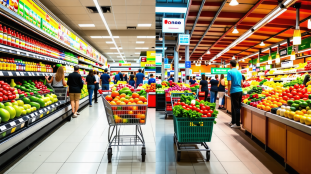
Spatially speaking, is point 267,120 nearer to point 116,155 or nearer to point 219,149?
point 219,149

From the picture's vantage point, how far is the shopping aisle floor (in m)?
2.73

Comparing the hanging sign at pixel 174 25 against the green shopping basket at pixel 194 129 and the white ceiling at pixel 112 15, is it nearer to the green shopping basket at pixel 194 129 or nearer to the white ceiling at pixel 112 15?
the white ceiling at pixel 112 15

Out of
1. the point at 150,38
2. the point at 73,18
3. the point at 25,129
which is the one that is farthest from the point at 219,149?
the point at 150,38

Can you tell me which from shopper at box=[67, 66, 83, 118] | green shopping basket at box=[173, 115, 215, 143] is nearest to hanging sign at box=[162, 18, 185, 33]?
shopper at box=[67, 66, 83, 118]

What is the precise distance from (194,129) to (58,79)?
421 cm

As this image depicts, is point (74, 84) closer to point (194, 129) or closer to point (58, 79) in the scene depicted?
point (58, 79)

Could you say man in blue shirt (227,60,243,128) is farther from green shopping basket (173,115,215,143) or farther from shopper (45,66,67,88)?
shopper (45,66,67,88)

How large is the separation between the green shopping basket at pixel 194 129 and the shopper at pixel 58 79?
3915 mm

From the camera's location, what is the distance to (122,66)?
2655 centimetres

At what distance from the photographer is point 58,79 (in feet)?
18.1

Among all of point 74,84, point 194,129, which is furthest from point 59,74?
point 194,129

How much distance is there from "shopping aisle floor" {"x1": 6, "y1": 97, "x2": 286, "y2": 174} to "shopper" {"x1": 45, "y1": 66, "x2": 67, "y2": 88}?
1.71 m

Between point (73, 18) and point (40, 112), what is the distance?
6900 millimetres

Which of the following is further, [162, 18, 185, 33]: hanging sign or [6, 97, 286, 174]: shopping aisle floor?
[162, 18, 185, 33]: hanging sign
